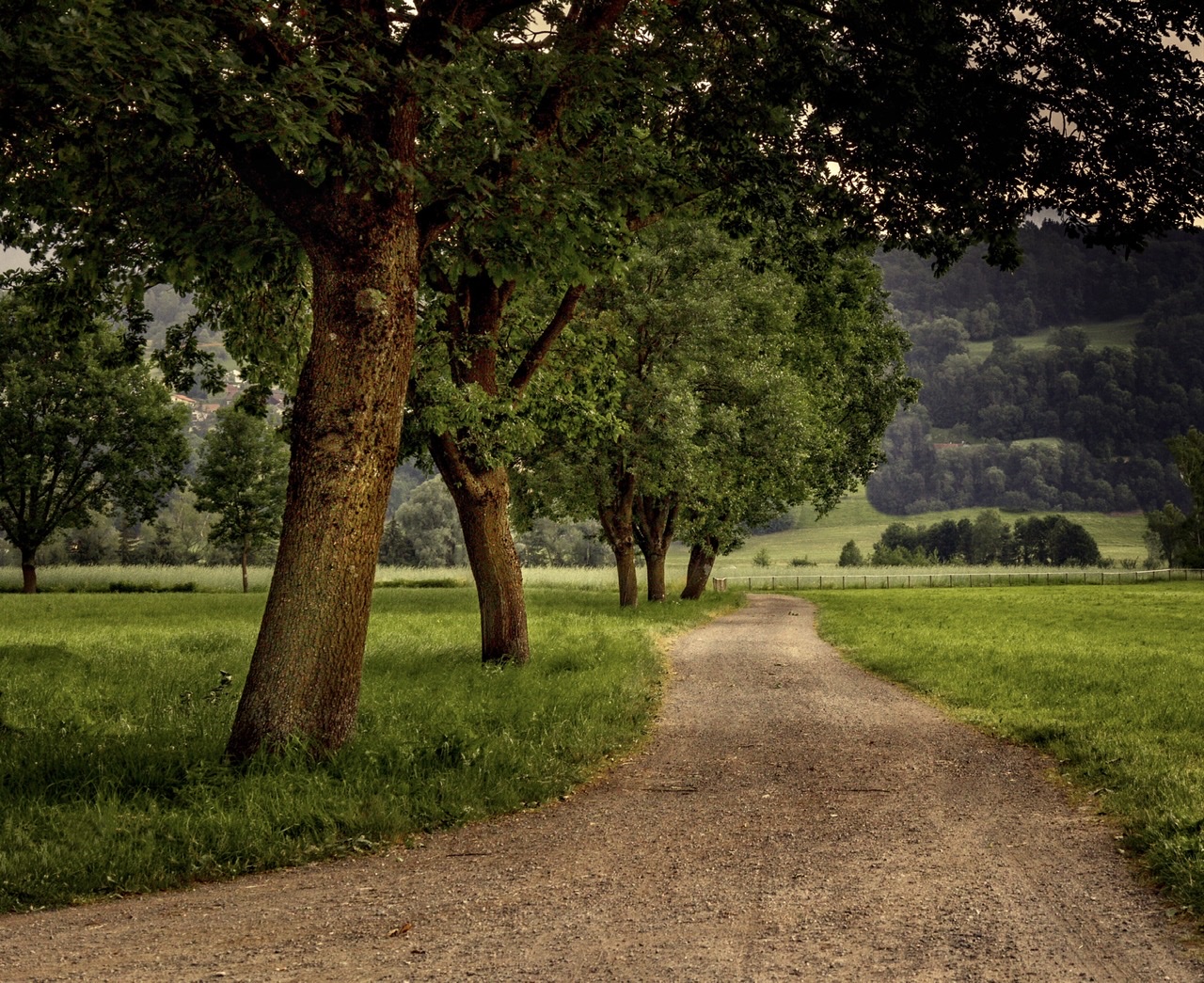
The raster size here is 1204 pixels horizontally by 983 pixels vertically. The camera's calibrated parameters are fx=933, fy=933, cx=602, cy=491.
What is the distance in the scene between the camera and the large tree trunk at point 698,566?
42688 mm

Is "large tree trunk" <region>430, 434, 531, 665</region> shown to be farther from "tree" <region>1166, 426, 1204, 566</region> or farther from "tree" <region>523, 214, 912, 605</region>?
"tree" <region>1166, 426, 1204, 566</region>

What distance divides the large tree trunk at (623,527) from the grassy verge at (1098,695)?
6961 mm

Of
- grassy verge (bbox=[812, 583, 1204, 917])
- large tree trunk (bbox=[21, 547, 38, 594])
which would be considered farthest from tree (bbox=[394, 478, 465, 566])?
grassy verge (bbox=[812, 583, 1204, 917])

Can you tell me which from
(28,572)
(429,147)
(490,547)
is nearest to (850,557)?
(28,572)

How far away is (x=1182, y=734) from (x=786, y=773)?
4672mm

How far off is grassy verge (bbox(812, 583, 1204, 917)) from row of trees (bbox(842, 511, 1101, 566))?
115914mm

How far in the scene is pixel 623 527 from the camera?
31906 millimetres

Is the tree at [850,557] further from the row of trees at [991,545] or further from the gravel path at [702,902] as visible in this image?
the gravel path at [702,902]

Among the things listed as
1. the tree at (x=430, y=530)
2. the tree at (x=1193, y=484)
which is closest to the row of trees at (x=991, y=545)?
the tree at (x=1193, y=484)

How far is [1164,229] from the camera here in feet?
31.8

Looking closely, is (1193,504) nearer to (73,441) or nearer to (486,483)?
(73,441)

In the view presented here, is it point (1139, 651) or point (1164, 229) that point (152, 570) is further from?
point (1164, 229)

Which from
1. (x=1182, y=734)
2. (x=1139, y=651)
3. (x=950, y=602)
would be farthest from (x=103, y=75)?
(x=950, y=602)

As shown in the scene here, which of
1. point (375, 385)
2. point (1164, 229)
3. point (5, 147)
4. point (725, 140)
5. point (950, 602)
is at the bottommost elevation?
point (950, 602)
